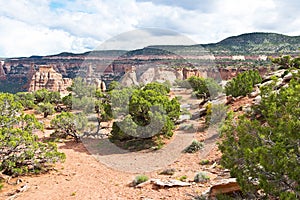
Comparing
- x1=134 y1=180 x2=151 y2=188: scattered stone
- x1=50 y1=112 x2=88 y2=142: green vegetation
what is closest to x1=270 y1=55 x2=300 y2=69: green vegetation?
x1=50 y1=112 x2=88 y2=142: green vegetation

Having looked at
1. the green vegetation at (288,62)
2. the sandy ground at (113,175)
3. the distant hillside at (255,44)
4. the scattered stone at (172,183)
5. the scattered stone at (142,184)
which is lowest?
the sandy ground at (113,175)

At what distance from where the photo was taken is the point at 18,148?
13492 millimetres

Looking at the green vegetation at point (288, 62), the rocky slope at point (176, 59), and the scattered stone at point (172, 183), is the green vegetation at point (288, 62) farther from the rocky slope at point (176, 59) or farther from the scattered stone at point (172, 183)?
the scattered stone at point (172, 183)

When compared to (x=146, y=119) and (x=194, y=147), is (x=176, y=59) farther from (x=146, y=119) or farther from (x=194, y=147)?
(x=194, y=147)

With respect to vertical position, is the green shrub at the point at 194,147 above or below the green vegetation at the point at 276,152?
below

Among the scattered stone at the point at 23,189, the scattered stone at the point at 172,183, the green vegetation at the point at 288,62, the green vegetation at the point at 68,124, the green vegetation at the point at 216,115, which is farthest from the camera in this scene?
the green vegetation at the point at 288,62

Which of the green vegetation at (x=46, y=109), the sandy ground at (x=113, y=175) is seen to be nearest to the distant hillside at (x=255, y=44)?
the green vegetation at (x=46, y=109)

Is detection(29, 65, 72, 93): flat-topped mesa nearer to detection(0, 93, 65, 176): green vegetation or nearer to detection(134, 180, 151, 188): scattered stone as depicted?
detection(0, 93, 65, 176): green vegetation

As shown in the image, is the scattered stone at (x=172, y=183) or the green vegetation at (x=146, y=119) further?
the green vegetation at (x=146, y=119)

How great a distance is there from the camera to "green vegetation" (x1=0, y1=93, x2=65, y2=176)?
12641 mm

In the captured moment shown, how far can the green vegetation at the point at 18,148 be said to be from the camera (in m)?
12.6

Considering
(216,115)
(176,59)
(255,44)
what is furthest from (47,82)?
(255,44)

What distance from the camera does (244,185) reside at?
6582mm

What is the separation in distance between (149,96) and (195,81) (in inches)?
958
